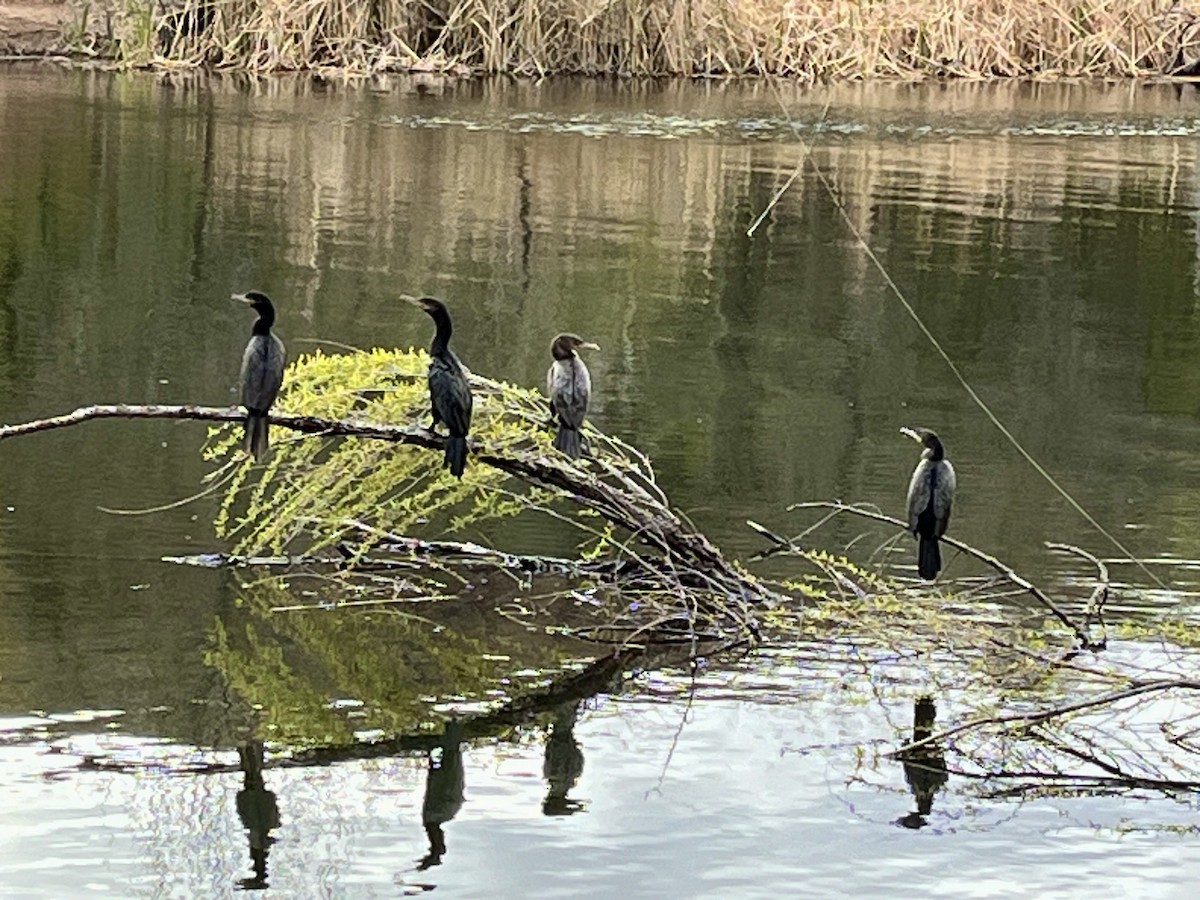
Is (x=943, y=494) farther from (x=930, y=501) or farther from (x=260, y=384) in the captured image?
(x=260, y=384)

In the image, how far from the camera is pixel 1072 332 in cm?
1557

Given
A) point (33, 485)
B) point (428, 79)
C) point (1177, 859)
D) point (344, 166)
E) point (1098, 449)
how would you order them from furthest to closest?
1. point (428, 79)
2. point (344, 166)
3. point (1098, 449)
4. point (33, 485)
5. point (1177, 859)

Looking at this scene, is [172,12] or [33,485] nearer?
[33,485]

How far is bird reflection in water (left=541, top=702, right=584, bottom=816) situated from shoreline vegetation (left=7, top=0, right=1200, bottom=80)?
80.9 ft

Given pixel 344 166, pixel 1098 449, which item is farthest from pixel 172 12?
pixel 1098 449

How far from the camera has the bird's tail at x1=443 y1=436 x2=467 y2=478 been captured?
25.2ft

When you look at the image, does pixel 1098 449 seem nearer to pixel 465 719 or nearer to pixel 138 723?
pixel 465 719

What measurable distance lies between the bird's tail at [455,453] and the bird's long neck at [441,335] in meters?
0.29

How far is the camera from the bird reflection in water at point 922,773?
6.47m

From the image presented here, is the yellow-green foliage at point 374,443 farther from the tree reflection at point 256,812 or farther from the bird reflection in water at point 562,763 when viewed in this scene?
the tree reflection at point 256,812

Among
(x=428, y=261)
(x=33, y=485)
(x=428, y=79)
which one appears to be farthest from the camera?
(x=428, y=79)

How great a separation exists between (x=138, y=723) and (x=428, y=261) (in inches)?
395

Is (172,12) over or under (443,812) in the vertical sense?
over

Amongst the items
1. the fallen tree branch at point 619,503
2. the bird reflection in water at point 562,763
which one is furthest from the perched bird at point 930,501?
the bird reflection in water at point 562,763
